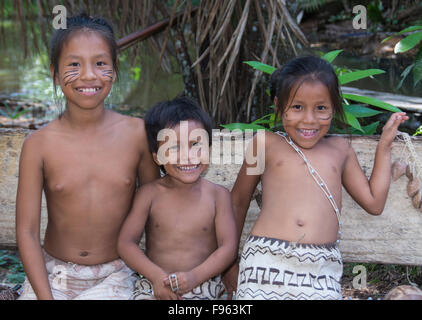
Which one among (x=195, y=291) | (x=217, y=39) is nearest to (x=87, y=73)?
(x=195, y=291)

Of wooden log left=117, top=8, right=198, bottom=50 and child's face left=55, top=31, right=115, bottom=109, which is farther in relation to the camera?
wooden log left=117, top=8, right=198, bottom=50

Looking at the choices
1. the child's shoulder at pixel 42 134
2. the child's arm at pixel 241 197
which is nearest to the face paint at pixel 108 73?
the child's shoulder at pixel 42 134

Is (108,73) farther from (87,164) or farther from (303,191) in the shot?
(303,191)

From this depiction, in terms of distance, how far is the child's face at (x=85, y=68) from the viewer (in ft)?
6.21

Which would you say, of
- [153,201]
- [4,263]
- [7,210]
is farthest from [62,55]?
[4,263]

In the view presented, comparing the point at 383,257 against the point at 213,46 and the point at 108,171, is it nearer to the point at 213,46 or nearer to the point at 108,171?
the point at 108,171

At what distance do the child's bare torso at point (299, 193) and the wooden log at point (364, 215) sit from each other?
0.17 meters

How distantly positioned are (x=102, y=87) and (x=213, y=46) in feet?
4.29

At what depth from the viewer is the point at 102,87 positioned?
1940 millimetres

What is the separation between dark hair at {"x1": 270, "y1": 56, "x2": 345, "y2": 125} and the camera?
2.01 metres

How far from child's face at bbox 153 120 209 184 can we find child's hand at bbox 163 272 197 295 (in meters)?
0.34

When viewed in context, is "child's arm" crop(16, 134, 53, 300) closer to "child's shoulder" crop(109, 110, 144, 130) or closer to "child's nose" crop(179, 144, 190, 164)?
"child's shoulder" crop(109, 110, 144, 130)

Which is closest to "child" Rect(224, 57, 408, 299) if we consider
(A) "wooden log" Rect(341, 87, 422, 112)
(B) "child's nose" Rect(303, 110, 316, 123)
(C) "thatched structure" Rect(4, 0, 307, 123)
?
(B) "child's nose" Rect(303, 110, 316, 123)

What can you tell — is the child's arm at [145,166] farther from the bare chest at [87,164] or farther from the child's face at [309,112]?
the child's face at [309,112]
